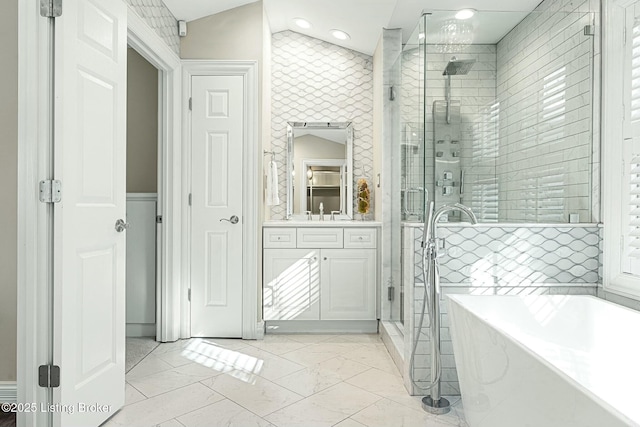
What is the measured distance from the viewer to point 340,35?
4184 millimetres

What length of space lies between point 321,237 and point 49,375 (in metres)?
2.30

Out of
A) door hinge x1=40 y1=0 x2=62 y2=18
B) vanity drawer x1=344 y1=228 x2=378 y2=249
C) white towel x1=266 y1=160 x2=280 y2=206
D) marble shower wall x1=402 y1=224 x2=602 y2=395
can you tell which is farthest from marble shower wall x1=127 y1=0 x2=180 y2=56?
marble shower wall x1=402 y1=224 x2=602 y2=395

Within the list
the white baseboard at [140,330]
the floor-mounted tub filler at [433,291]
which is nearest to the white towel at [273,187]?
the white baseboard at [140,330]

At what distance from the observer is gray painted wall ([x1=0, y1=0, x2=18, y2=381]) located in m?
2.36

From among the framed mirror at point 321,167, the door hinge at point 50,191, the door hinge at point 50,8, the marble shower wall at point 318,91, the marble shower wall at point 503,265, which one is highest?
the marble shower wall at point 318,91

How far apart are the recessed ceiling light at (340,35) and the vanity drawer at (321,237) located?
1.80 metres

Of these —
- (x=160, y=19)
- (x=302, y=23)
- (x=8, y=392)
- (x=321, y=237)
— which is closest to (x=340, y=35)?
(x=302, y=23)

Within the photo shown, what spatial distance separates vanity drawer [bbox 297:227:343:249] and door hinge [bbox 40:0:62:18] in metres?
2.35

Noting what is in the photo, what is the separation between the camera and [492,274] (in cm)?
261

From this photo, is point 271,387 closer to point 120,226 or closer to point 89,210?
point 120,226

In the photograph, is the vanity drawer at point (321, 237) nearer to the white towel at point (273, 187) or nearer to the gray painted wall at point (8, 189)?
the white towel at point (273, 187)

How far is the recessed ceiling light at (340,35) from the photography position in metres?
4.13

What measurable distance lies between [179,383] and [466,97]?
8.05 ft

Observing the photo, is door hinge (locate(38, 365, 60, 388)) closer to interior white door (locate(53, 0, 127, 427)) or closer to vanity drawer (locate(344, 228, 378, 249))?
interior white door (locate(53, 0, 127, 427))
